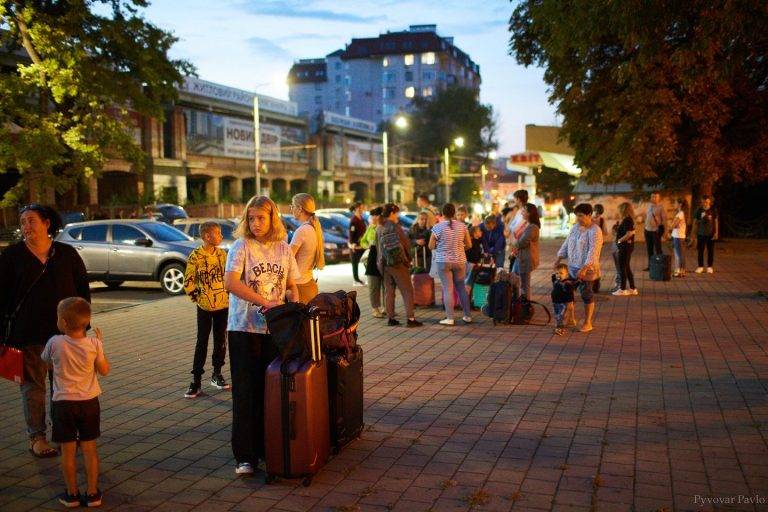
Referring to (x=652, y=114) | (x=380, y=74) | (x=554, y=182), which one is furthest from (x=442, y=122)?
(x=652, y=114)

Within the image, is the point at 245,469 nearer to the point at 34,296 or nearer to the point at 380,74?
the point at 34,296

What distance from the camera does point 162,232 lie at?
17.6m

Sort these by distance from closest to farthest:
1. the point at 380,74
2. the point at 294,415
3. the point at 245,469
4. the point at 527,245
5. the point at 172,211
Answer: the point at 294,415 < the point at 245,469 < the point at 527,245 < the point at 172,211 < the point at 380,74

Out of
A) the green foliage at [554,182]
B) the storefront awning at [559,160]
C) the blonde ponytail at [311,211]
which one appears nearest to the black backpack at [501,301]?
the blonde ponytail at [311,211]

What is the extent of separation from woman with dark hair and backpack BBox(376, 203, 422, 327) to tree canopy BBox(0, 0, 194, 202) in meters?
13.6

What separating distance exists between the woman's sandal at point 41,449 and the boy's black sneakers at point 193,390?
1.80 metres

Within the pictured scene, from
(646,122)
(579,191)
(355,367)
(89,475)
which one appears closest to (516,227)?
(355,367)

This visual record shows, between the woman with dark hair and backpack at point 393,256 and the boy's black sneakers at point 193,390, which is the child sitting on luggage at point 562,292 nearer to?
the woman with dark hair and backpack at point 393,256

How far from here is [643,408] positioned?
22.1ft

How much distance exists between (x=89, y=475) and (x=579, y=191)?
34.0 metres

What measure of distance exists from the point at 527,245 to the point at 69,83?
15173 millimetres

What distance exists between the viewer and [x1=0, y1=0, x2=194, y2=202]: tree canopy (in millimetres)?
21203

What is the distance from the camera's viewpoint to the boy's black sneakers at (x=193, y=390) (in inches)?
292

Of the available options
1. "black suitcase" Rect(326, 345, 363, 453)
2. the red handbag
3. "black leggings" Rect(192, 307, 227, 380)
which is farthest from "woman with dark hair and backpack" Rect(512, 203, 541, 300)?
the red handbag
